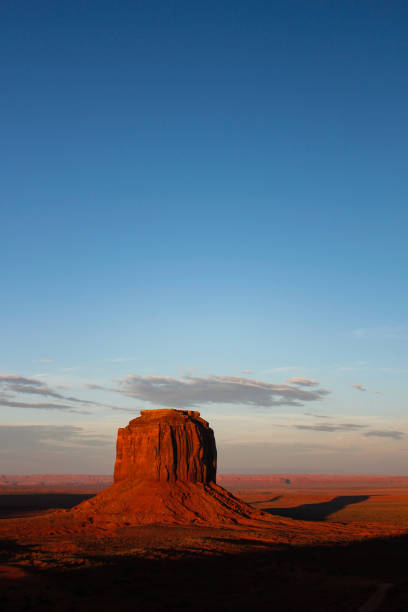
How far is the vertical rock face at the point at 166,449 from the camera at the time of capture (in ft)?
173

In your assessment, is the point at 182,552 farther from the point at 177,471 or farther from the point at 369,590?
the point at 177,471

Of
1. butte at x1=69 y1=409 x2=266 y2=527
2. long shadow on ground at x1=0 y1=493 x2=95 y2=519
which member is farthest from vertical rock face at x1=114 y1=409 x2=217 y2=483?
long shadow on ground at x1=0 y1=493 x2=95 y2=519

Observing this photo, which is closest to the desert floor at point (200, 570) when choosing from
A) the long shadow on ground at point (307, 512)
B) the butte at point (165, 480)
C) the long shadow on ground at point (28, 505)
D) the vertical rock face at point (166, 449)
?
the butte at point (165, 480)

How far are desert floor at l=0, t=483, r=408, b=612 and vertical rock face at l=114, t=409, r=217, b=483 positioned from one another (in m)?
9.77

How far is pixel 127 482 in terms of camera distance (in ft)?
177

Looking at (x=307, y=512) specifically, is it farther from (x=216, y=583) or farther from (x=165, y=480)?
(x=216, y=583)

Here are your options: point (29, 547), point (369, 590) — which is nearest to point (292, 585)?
point (369, 590)

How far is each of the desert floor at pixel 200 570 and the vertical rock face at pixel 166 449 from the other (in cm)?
977

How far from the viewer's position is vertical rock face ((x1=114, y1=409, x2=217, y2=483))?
52812 millimetres

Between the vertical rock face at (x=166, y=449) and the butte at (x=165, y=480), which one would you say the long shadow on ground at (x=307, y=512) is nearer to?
the butte at (x=165, y=480)

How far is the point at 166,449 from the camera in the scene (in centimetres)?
5288

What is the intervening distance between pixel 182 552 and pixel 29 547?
417 inches

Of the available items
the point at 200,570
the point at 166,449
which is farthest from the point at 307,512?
the point at 200,570

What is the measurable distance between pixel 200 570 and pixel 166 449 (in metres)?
27.5
